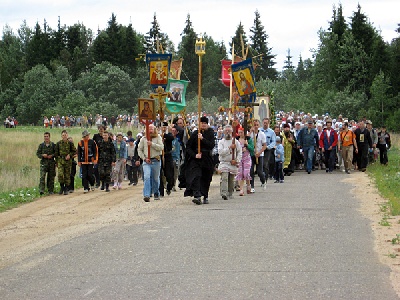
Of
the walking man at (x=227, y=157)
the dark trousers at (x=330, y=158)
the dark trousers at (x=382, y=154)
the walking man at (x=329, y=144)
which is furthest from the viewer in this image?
the dark trousers at (x=382, y=154)

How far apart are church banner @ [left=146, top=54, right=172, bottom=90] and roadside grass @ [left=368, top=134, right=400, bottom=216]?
6.63 m

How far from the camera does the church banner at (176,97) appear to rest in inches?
1059

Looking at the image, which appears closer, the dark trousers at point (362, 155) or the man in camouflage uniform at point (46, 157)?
the man in camouflage uniform at point (46, 157)

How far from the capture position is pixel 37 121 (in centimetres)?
9106

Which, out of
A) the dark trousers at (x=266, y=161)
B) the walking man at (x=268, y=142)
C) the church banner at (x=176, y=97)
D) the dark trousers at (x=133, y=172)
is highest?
the church banner at (x=176, y=97)

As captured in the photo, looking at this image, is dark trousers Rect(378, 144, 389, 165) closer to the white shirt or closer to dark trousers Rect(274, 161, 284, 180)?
dark trousers Rect(274, 161, 284, 180)

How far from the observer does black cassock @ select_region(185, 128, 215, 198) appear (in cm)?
1906

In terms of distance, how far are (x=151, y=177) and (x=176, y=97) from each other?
7098 mm

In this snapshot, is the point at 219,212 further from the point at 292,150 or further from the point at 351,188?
the point at 292,150

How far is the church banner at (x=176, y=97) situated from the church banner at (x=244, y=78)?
3740mm

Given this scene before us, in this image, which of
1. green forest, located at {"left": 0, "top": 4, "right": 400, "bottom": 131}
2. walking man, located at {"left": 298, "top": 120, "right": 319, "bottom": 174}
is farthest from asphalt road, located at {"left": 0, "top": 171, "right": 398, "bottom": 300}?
green forest, located at {"left": 0, "top": 4, "right": 400, "bottom": 131}

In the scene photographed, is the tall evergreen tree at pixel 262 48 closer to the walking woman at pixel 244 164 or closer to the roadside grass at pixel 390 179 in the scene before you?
the roadside grass at pixel 390 179

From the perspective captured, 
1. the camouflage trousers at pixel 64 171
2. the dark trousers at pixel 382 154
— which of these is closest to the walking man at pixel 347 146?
the dark trousers at pixel 382 154

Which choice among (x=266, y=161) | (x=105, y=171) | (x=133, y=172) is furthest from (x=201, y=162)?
(x=133, y=172)
